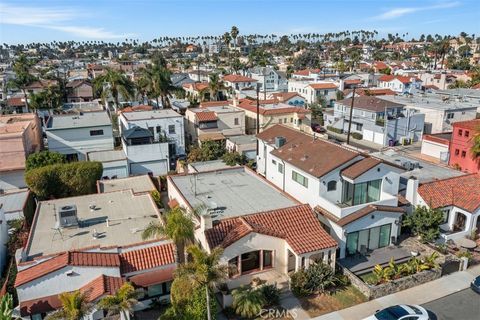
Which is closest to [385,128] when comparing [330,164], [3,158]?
[330,164]

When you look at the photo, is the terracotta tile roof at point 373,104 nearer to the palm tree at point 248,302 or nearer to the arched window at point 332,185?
the arched window at point 332,185

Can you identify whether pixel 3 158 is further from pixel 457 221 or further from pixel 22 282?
pixel 457 221

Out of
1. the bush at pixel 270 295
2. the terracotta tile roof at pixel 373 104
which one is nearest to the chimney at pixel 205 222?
the bush at pixel 270 295

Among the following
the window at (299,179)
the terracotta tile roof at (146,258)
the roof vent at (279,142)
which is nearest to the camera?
the terracotta tile roof at (146,258)

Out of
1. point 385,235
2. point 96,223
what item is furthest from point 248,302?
point 96,223

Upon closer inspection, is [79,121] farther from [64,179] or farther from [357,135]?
[357,135]

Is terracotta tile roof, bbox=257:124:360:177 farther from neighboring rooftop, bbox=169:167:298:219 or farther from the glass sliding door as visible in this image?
the glass sliding door
